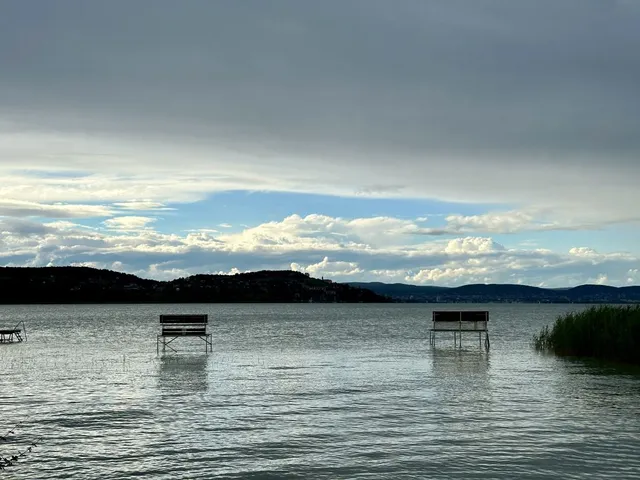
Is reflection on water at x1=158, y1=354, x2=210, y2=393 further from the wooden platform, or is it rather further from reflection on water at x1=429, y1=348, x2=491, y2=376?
the wooden platform

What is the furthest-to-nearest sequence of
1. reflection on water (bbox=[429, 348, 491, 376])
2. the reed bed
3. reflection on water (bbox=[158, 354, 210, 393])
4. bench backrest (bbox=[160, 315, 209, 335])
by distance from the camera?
bench backrest (bbox=[160, 315, 209, 335]) < the reed bed < reflection on water (bbox=[429, 348, 491, 376]) < reflection on water (bbox=[158, 354, 210, 393])

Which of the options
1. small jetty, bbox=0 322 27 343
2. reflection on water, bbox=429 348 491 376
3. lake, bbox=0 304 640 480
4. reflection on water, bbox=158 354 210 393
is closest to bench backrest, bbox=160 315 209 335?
reflection on water, bbox=158 354 210 393

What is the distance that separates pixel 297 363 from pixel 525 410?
15.7 metres

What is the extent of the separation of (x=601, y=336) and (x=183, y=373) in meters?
20.4

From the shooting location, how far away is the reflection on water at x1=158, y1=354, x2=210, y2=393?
24.8m

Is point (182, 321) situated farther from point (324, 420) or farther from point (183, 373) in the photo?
point (324, 420)

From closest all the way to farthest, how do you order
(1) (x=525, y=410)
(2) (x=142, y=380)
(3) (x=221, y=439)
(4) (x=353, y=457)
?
(4) (x=353, y=457), (3) (x=221, y=439), (1) (x=525, y=410), (2) (x=142, y=380)

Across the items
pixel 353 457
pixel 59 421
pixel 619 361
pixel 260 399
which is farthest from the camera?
pixel 619 361

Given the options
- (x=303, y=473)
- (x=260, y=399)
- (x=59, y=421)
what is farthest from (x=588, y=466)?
(x=59, y=421)

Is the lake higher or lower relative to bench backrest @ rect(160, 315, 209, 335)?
lower

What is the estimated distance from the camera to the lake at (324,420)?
13633 millimetres

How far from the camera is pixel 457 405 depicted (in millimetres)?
20312

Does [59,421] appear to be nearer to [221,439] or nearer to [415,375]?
[221,439]

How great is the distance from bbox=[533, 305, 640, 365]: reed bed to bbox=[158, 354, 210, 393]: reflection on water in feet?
61.9
